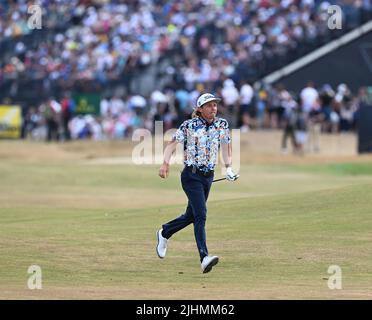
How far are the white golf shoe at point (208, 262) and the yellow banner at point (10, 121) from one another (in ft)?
109

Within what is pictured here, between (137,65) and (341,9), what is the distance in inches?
320

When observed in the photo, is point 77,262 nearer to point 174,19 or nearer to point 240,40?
point 240,40

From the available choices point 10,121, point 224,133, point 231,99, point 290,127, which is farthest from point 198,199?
point 10,121

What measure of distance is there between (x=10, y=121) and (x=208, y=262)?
3366cm

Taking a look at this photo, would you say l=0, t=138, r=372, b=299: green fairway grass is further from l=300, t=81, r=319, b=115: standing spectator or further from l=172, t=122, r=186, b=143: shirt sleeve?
l=300, t=81, r=319, b=115: standing spectator

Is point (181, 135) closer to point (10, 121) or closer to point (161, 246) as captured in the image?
point (161, 246)

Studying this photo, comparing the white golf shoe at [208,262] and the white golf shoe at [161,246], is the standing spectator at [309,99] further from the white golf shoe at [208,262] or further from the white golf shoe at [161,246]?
the white golf shoe at [208,262]

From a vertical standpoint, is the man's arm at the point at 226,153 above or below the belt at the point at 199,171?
above

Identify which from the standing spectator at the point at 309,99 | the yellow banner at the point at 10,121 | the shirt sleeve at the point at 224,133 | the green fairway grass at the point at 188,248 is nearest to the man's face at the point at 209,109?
the shirt sleeve at the point at 224,133

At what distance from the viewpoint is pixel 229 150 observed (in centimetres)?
1500

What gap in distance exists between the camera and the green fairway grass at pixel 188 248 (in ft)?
44.9

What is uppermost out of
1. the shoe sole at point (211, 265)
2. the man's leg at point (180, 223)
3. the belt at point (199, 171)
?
the belt at point (199, 171)

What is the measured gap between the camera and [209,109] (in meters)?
14.5

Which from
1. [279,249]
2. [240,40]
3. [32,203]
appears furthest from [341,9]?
[279,249]
